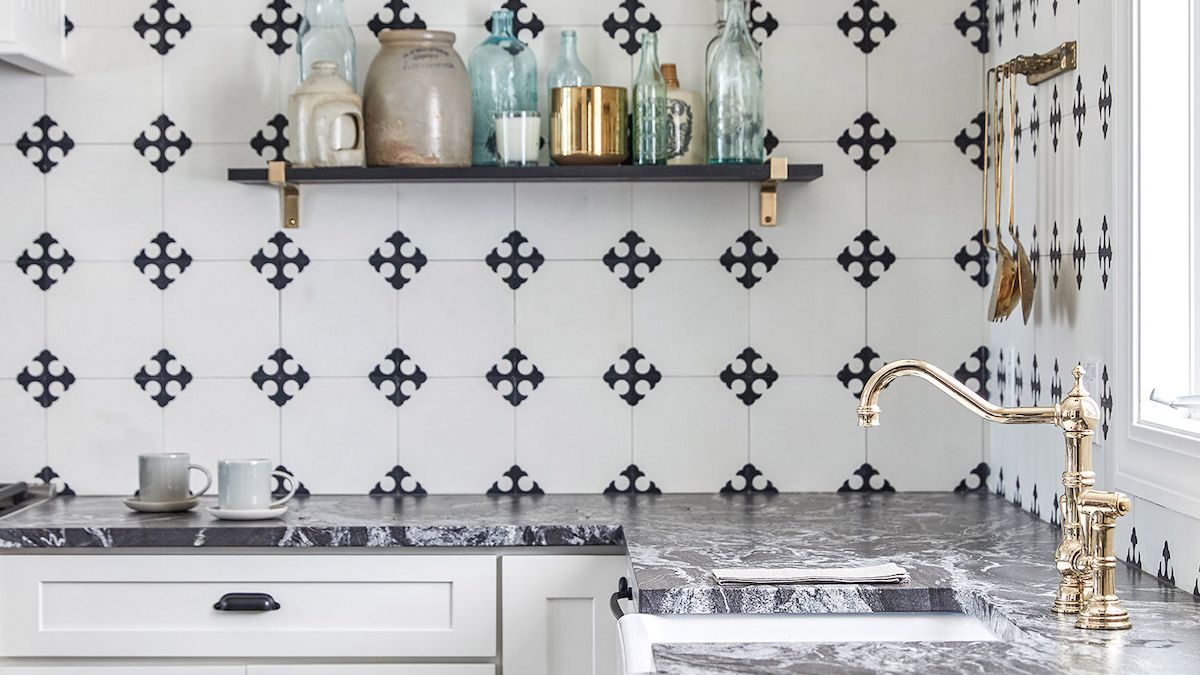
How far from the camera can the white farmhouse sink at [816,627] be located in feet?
5.15

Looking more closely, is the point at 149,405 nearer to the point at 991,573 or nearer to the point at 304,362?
the point at 304,362

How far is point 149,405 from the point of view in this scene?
8.05 feet

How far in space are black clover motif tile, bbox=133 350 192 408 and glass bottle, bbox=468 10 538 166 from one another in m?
0.70

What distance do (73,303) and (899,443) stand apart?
1.62 m

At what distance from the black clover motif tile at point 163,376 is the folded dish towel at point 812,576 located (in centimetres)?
125

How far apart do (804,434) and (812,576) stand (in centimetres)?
84

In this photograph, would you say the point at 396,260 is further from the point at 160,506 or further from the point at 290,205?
the point at 160,506

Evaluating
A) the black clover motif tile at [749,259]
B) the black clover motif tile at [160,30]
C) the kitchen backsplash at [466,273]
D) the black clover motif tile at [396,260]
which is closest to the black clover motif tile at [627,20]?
the kitchen backsplash at [466,273]

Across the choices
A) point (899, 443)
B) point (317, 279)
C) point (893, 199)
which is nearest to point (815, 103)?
point (893, 199)

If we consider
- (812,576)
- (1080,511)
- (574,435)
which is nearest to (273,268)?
(574,435)

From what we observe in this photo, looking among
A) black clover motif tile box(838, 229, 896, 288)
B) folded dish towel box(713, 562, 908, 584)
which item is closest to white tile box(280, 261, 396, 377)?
black clover motif tile box(838, 229, 896, 288)

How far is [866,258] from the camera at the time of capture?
8.11ft

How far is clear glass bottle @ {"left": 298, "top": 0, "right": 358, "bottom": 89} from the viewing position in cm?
234

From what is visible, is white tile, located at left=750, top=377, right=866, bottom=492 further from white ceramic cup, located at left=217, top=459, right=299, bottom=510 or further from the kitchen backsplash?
white ceramic cup, located at left=217, top=459, right=299, bottom=510
